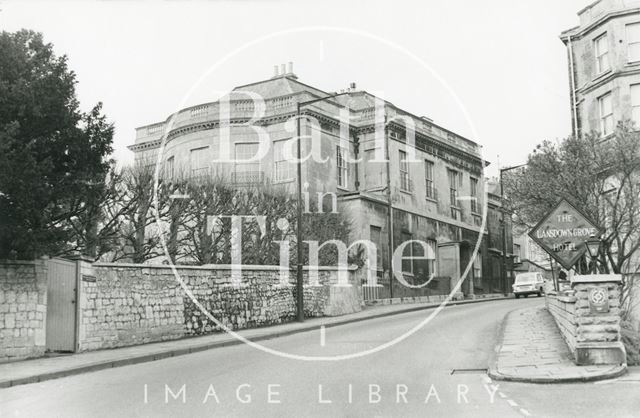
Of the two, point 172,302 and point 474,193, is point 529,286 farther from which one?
point 172,302

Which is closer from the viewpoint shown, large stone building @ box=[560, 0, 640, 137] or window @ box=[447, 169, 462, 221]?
large stone building @ box=[560, 0, 640, 137]

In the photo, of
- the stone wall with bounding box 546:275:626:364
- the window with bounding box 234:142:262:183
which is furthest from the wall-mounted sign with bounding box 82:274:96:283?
the window with bounding box 234:142:262:183

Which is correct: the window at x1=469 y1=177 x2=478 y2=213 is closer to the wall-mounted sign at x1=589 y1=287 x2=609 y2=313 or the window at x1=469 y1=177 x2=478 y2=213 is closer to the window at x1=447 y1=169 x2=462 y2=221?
the window at x1=447 y1=169 x2=462 y2=221

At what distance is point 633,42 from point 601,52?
64.6 inches

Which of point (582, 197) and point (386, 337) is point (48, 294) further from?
point (582, 197)

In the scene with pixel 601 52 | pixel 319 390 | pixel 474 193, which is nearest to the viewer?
pixel 319 390

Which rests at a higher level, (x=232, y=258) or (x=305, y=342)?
(x=232, y=258)

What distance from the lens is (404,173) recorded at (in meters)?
41.9

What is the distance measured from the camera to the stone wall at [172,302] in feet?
56.2

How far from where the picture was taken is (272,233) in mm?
28719

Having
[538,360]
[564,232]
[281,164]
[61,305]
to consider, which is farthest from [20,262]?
[281,164]

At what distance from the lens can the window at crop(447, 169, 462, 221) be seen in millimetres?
46844

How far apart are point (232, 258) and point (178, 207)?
274 centimetres

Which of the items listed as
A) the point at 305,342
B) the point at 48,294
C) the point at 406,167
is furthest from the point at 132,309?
the point at 406,167
